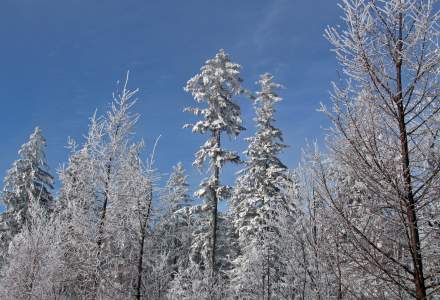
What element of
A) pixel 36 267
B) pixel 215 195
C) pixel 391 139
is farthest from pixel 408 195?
pixel 215 195

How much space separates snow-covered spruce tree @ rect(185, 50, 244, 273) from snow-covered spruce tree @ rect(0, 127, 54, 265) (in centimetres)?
1301

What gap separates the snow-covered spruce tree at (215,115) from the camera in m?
26.7

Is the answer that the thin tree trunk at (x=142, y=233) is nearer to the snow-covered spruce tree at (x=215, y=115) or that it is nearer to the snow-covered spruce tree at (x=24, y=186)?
the snow-covered spruce tree at (x=215, y=115)

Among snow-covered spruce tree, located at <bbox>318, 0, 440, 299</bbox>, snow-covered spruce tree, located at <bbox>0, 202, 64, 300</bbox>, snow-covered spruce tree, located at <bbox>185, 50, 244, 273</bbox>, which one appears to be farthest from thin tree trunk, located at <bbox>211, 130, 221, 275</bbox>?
snow-covered spruce tree, located at <bbox>318, 0, 440, 299</bbox>

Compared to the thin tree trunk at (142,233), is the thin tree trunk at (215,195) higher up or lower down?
higher up

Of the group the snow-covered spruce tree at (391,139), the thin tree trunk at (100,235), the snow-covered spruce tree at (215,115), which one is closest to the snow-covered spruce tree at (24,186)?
the snow-covered spruce tree at (215,115)

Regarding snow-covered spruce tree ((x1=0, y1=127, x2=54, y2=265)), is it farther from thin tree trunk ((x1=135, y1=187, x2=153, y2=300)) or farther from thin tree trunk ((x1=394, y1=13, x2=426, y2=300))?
thin tree trunk ((x1=394, y1=13, x2=426, y2=300))

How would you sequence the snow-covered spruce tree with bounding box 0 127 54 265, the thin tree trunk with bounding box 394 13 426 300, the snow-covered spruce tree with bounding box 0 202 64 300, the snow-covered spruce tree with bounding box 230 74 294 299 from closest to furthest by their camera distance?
the thin tree trunk with bounding box 394 13 426 300 < the snow-covered spruce tree with bounding box 0 202 64 300 < the snow-covered spruce tree with bounding box 230 74 294 299 < the snow-covered spruce tree with bounding box 0 127 54 265

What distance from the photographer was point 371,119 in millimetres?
5660

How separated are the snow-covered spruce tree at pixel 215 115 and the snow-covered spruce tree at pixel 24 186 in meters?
13.0

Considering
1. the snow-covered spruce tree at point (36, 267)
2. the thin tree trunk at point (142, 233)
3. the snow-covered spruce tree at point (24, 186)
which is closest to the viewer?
the thin tree trunk at point (142, 233)

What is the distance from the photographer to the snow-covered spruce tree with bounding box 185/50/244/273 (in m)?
26.7

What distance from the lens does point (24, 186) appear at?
34.5 meters

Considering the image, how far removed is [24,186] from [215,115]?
57.2 feet
